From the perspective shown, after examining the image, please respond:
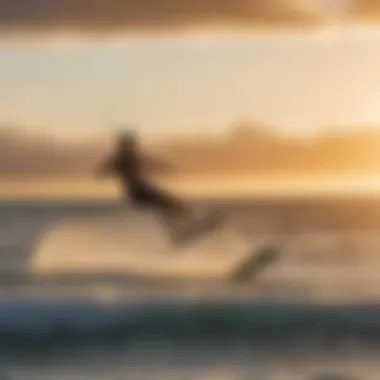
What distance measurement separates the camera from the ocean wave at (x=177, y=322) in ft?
3.35

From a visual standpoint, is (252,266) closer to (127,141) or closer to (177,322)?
(177,322)

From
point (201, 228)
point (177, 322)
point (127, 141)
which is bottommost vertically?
point (177, 322)

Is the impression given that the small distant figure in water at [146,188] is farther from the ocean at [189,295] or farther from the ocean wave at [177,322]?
the ocean wave at [177,322]

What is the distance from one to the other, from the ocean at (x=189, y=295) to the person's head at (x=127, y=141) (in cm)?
9

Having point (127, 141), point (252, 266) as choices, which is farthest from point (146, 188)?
point (252, 266)

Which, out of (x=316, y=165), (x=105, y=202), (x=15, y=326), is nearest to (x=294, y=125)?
(x=316, y=165)

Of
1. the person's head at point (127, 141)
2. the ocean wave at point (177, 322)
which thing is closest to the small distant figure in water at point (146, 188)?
the person's head at point (127, 141)

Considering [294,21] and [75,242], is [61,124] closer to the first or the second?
[75,242]

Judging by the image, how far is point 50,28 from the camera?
109cm

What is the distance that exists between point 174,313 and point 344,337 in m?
0.25

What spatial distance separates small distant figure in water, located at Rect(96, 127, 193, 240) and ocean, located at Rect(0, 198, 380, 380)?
2cm

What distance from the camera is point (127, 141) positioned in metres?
1.07

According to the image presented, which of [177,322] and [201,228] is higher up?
[201,228]

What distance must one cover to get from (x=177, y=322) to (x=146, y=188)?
0.20 metres
